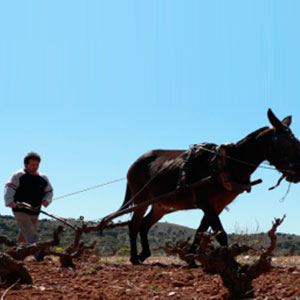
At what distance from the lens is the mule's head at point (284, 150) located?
315 inches

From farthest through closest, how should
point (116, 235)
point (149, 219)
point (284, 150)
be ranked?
point (116, 235), point (149, 219), point (284, 150)

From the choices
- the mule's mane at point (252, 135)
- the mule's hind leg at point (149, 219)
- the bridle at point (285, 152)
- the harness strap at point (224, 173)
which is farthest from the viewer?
the mule's hind leg at point (149, 219)

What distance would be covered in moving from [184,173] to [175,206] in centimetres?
83

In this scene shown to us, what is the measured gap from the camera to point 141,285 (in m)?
6.67

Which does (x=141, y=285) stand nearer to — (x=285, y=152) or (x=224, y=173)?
(x=224, y=173)

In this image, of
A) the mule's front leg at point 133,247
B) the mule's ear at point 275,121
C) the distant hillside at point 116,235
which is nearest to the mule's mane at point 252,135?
the mule's ear at point 275,121

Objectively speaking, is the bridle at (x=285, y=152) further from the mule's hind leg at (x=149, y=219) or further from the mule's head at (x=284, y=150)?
the mule's hind leg at (x=149, y=219)

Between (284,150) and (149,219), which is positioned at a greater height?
(284,150)

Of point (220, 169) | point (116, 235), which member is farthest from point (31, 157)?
point (116, 235)

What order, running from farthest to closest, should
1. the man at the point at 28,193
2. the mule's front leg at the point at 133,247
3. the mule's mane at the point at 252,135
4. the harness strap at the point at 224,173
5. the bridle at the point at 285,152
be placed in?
the mule's front leg at the point at 133,247
the man at the point at 28,193
the mule's mane at the point at 252,135
the harness strap at the point at 224,173
the bridle at the point at 285,152

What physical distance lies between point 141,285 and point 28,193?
13.8ft

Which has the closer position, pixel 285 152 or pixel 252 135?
pixel 285 152

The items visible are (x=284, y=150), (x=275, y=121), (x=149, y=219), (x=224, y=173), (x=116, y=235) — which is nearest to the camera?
(x=284, y=150)

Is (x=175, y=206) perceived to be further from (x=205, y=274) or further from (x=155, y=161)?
(x=205, y=274)
